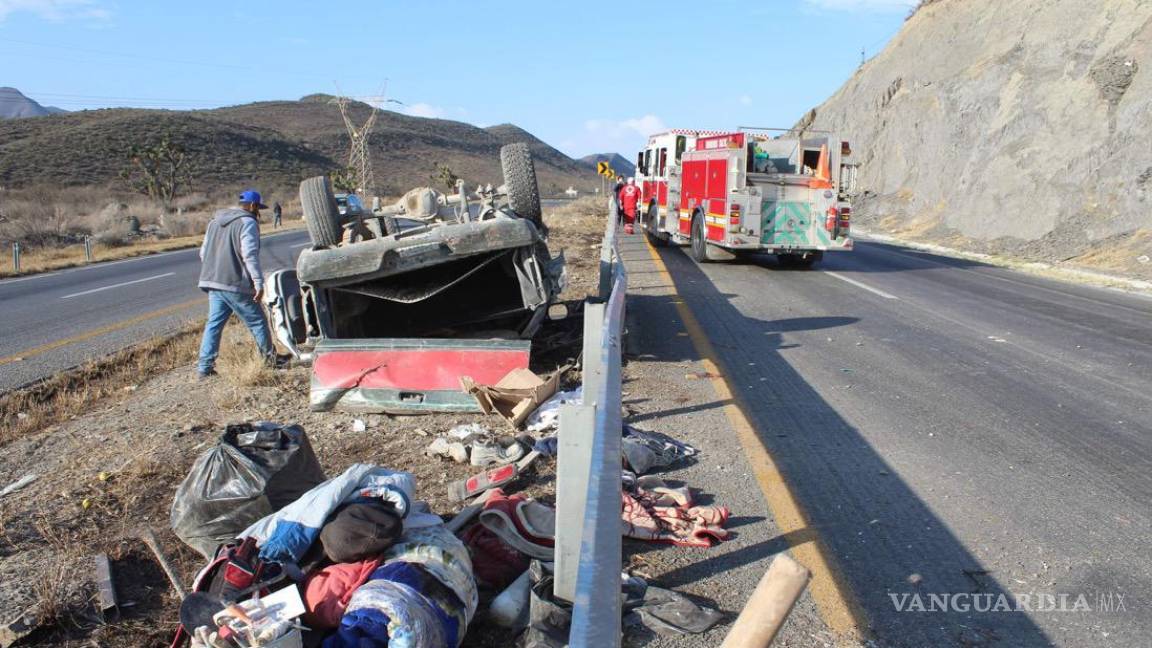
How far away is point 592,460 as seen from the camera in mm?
2785

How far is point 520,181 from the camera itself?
7516mm

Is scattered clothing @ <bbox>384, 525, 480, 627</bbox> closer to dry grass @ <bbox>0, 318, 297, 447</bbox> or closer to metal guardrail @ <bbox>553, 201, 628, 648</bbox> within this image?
metal guardrail @ <bbox>553, 201, 628, 648</bbox>

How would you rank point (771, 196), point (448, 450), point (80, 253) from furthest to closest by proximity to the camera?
1. point (80, 253)
2. point (771, 196)
3. point (448, 450)

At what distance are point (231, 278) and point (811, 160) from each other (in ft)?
38.1

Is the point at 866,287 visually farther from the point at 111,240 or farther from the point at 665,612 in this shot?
the point at 111,240

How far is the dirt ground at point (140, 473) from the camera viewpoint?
3.31 metres

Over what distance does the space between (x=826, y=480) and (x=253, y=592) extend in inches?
118

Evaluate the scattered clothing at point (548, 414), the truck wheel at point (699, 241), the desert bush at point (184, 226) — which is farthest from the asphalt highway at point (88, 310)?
the desert bush at point (184, 226)

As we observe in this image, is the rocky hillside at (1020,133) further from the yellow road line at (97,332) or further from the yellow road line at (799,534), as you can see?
the yellow road line at (97,332)

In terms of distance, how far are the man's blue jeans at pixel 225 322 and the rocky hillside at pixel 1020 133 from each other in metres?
15.0

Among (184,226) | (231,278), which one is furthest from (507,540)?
(184,226)

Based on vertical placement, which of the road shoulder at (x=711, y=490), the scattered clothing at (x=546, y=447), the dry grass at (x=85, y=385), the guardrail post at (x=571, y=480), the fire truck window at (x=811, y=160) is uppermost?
the fire truck window at (x=811, y=160)

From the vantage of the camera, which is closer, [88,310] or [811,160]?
[88,310]

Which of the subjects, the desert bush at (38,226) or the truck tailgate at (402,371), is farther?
the desert bush at (38,226)
